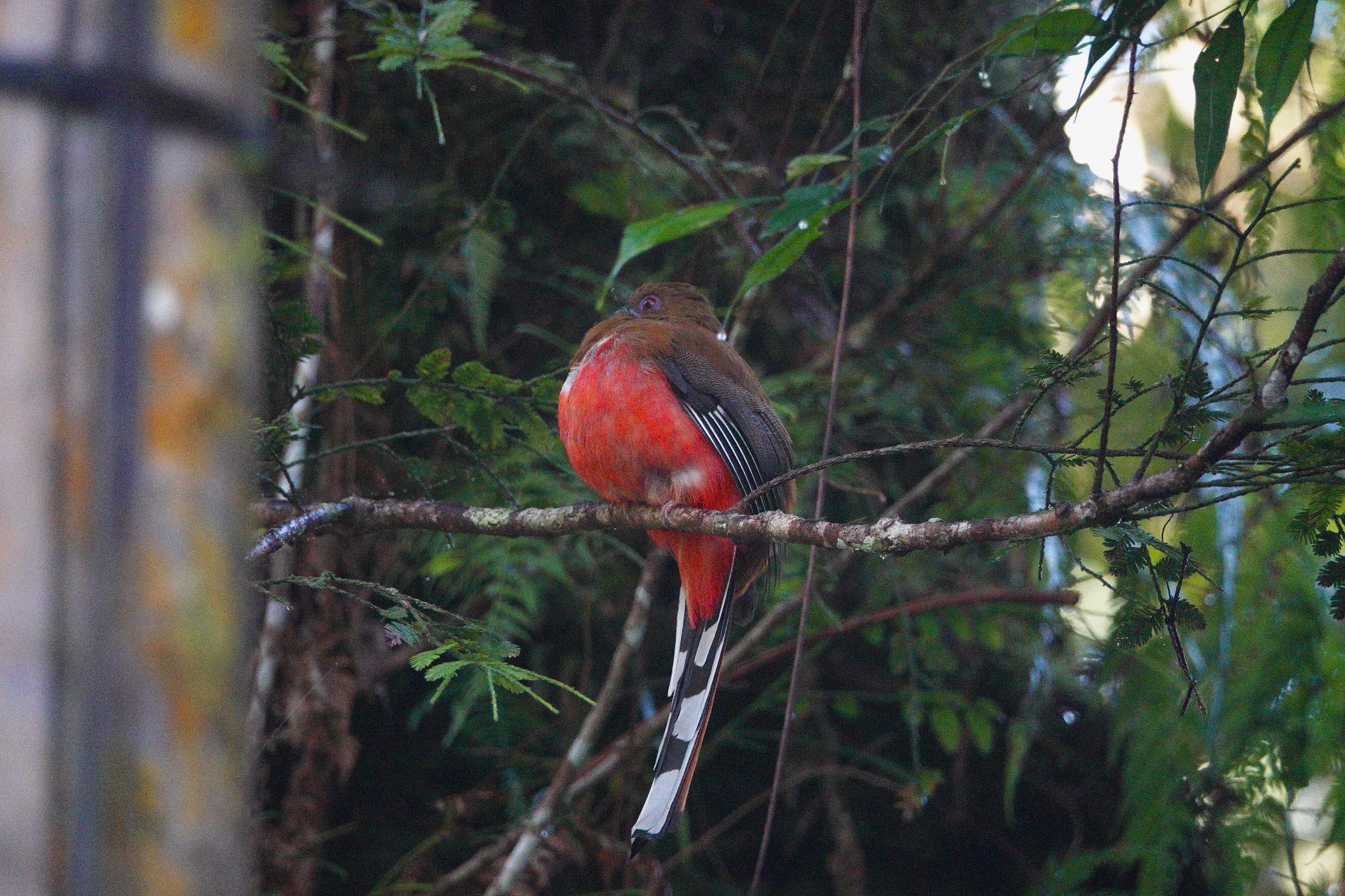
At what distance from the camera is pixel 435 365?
2492 mm

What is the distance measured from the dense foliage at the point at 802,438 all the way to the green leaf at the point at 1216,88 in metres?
0.36

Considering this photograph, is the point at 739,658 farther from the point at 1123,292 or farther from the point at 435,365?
the point at 435,365

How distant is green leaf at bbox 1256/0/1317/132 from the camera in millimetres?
2119

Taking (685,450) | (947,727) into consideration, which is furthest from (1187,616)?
(947,727)

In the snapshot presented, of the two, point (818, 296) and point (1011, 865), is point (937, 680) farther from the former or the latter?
point (818, 296)

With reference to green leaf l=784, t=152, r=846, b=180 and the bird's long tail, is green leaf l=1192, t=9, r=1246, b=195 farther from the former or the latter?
the bird's long tail

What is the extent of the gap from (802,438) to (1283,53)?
6.97 feet

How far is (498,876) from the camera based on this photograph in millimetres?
3359

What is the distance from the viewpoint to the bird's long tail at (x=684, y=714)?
2.64m

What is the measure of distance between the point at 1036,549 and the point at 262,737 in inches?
117

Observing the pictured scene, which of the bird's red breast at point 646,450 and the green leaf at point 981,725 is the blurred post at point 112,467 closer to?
the bird's red breast at point 646,450

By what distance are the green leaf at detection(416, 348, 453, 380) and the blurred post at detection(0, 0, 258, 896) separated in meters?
1.68

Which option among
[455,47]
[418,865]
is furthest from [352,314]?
[418,865]

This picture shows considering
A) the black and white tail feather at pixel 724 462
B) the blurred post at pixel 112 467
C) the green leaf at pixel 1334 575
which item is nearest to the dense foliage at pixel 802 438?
the black and white tail feather at pixel 724 462
